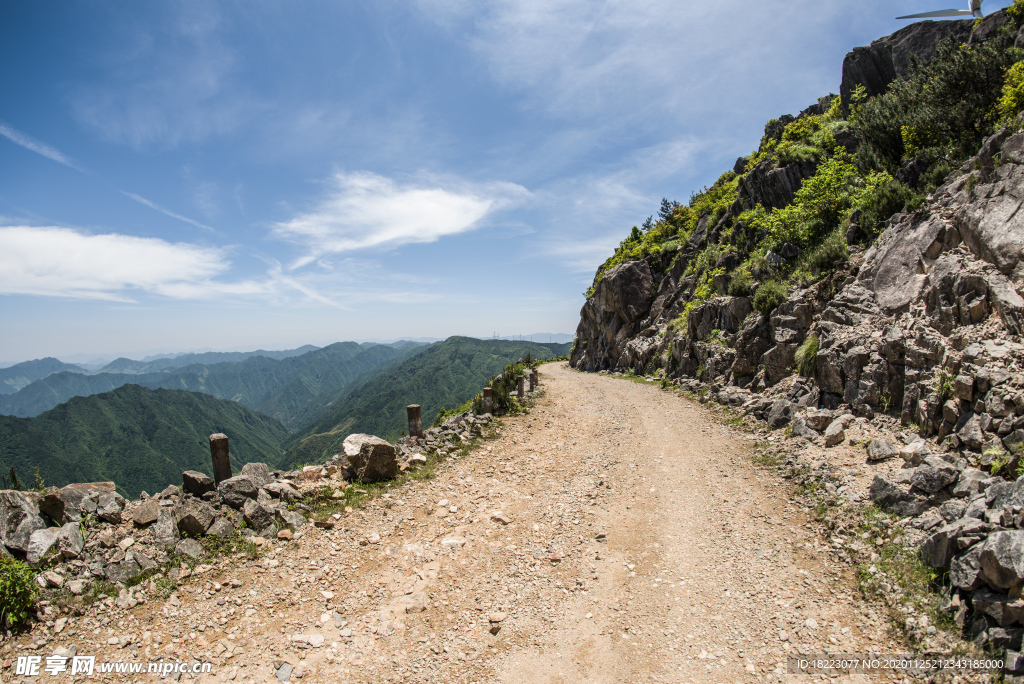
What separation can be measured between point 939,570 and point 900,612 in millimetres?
943

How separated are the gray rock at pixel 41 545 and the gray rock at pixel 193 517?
1.60 meters

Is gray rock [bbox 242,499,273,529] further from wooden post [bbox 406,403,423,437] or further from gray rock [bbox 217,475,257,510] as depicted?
wooden post [bbox 406,403,423,437]

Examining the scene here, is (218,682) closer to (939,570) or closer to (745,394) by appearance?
(939,570)

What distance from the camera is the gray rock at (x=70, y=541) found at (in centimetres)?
670

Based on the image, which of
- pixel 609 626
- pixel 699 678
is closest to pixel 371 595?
pixel 609 626

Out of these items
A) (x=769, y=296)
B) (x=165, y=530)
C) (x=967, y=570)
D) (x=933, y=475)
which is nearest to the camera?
(x=967, y=570)

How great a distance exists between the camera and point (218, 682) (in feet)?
17.4

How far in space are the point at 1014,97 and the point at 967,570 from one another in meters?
13.9

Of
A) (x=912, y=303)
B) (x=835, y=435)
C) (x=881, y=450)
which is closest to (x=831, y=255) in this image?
(x=912, y=303)

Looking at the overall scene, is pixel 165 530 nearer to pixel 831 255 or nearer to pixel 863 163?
pixel 831 255

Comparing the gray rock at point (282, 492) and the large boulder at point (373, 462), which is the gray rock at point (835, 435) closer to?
the large boulder at point (373, 462)

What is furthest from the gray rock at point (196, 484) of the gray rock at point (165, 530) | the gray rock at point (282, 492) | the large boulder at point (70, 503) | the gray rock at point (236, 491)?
the large boulder at point (70, 503)

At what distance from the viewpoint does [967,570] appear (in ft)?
17.7

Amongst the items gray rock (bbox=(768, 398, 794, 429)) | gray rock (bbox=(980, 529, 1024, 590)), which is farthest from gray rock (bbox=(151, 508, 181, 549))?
gray rock (bbox=(768, 398, 794, 429))
